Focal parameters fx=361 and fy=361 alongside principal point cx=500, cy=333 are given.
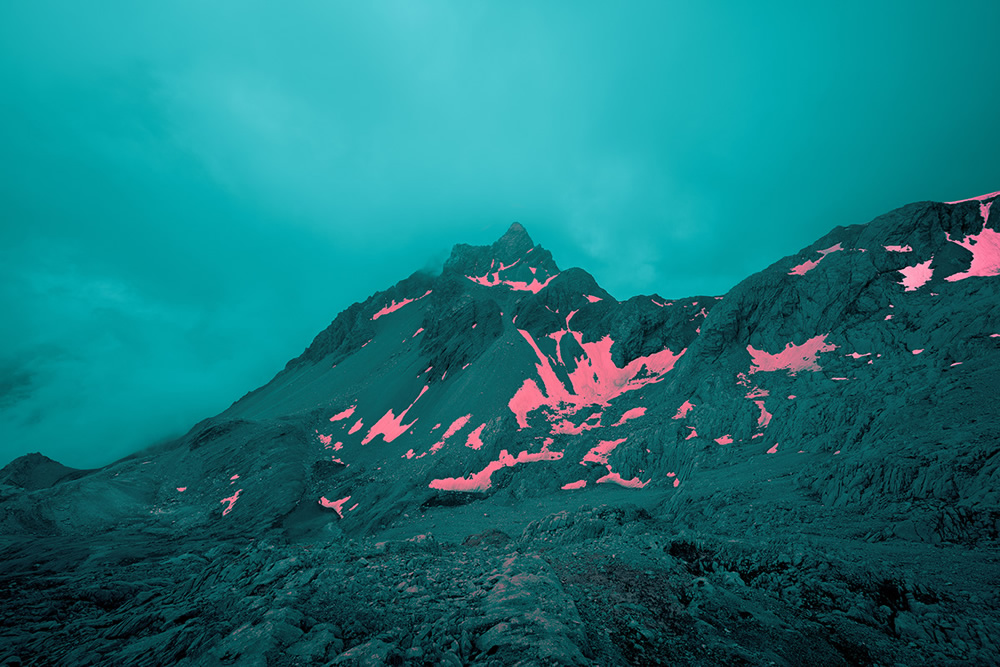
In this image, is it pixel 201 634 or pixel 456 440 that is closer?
pixel 201 634

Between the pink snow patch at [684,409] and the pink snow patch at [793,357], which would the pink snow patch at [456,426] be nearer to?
the pink snow patch at [684,409]

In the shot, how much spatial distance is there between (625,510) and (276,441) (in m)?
66.5

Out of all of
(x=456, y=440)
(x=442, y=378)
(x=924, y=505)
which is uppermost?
(x=442, y=378)

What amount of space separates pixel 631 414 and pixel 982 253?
50778 millimetres

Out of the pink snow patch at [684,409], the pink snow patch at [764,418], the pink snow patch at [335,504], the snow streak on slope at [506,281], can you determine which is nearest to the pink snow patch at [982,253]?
the pink snow patch at [764,418]

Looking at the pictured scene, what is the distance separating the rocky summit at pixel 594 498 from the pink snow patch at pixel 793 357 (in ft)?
1.29

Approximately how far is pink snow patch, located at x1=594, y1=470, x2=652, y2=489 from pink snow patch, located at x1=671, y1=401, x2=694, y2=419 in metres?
11.6

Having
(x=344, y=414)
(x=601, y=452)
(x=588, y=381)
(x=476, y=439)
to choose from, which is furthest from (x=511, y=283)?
(x=601, y=452)

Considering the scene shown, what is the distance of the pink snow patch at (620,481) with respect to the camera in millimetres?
44156

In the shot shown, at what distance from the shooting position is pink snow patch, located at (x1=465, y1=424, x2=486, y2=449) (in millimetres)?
60325

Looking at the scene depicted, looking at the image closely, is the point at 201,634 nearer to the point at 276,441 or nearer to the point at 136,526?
the point at 136,526

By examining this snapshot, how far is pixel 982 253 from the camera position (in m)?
48.6

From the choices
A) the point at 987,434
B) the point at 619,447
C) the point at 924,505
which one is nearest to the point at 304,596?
the point at 924,505

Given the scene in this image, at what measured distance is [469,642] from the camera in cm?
859
